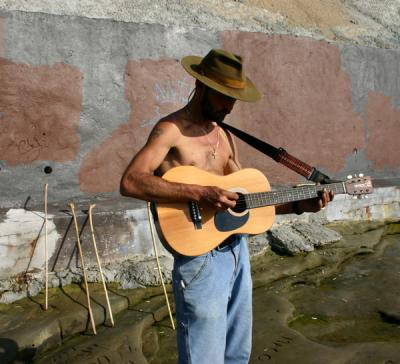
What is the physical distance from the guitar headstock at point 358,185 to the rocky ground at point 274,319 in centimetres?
123

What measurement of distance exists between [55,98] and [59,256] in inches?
65.0

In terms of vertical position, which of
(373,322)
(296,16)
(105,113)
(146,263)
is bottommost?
(373,322)

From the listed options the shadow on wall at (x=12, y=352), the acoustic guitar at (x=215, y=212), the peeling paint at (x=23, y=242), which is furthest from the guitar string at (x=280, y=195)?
the peeling paint at (x=23, y=242)

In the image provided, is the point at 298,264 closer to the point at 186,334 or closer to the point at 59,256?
the point at 59,256

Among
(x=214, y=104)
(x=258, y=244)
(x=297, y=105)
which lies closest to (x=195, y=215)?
(x=214, y=104)

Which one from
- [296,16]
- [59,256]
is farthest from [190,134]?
[296,16]

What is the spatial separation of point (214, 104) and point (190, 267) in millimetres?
876

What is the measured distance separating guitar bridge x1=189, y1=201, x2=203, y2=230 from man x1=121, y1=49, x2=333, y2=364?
0.05 meters

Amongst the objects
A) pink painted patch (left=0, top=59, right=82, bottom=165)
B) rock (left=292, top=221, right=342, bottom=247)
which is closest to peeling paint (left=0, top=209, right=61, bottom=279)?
pink painted patch (left=0, top=59, right=82, bottom=165)

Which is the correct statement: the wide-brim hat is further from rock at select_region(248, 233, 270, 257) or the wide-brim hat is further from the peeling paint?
rock at select_region(248, 233, 270, 257)

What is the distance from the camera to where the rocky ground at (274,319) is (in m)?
3.89

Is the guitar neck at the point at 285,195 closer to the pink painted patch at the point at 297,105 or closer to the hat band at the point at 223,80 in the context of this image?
the hat band at the point at 223,80

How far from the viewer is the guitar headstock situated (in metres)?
3.51

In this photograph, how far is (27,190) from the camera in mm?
5438
